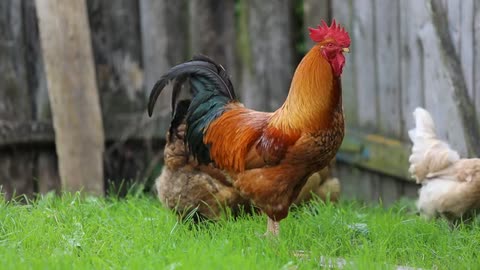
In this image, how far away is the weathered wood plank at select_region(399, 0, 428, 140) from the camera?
7.13 m

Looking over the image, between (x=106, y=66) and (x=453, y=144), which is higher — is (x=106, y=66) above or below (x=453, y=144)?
above

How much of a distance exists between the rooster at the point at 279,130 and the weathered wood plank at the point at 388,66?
7.31 ft

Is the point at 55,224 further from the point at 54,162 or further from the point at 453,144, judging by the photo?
the point at 453,144

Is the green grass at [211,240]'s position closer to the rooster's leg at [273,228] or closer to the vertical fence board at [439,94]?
the rooster's leg at [273,228]

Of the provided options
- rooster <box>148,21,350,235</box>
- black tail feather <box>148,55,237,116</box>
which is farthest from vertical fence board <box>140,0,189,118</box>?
rooster <box>148,21,350,235</box>

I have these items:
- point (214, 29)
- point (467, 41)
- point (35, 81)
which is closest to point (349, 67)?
point (214, 29)

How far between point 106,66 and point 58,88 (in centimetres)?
86

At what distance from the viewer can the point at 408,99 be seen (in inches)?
292

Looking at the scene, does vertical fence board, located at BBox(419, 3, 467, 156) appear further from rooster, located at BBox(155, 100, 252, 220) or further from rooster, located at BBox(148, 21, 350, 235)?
rooster, located at BBox(155, 100, 252, 220)

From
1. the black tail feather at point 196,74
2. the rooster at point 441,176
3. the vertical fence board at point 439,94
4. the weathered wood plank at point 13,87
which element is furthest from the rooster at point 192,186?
the weathered wood plank at point 13,87

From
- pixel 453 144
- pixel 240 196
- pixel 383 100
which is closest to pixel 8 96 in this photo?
pixel 240 196

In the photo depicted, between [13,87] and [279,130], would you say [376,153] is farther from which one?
[13,87]

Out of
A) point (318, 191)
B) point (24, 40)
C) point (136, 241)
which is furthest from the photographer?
point (24, 40)

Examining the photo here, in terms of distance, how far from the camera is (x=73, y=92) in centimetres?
734
